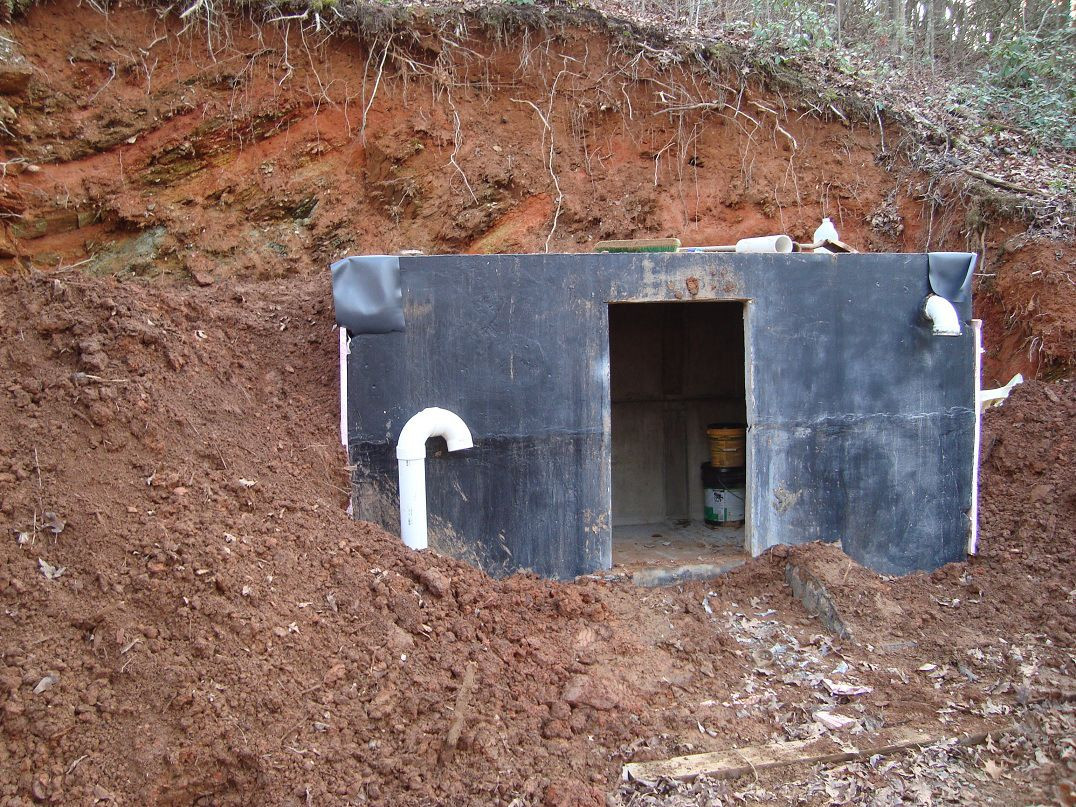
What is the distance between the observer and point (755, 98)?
8.18 metres

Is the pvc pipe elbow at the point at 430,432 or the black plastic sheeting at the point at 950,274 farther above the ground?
the black plastic sheeting at the point at 950,274

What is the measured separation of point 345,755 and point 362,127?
218 inches

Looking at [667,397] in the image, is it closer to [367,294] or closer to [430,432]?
[430,432]

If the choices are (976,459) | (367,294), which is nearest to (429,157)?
(367,294)

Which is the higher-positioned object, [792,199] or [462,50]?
[462,50]

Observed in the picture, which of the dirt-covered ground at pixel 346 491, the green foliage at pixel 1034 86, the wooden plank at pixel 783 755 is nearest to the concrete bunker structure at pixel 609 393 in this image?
the dirt-covered ground at pixel 346 491

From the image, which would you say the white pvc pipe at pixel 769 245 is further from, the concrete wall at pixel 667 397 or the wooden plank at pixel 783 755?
the wooden plank at pixel 783 755

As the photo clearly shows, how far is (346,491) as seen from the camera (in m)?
4.82

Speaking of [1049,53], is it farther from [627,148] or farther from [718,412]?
[718,412]

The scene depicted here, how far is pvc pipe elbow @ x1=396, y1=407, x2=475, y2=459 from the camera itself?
15.5ft

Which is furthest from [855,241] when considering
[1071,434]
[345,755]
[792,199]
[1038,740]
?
[345,755]

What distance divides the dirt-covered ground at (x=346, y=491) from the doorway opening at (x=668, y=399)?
36.8 inches

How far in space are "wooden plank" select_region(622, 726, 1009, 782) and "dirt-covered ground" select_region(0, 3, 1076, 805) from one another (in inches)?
2.6

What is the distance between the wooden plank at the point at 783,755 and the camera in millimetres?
3656
